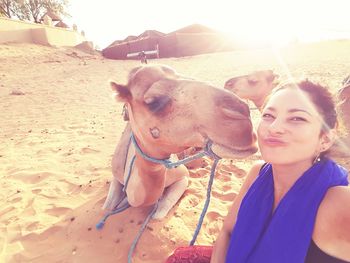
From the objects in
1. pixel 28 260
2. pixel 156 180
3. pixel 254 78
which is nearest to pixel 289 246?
pixel 156 180

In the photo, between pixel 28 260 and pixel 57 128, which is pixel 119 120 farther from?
pixel 28 260

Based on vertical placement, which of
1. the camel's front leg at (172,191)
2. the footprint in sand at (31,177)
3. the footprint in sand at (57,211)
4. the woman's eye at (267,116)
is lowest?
the footprint in sand at (57,211)

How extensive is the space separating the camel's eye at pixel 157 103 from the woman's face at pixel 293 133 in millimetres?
709

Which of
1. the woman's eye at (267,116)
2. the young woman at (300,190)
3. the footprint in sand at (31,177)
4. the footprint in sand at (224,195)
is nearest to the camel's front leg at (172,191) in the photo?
the footprint in sand at (224,195)

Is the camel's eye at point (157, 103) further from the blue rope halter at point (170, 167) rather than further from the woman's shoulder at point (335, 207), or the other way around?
the woman's shoulder at point (335, 207)

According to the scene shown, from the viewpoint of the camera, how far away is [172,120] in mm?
2014

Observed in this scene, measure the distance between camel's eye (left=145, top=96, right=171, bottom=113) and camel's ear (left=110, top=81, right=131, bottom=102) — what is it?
0.21 m

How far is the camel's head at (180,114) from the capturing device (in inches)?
66.7

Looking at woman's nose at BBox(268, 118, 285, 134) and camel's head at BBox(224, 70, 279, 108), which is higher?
woman's nose at BBox(268, 118, 285, 134)

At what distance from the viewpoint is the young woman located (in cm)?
140

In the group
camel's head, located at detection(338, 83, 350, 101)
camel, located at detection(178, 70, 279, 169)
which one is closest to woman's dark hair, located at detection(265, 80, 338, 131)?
camel's head, located at detection(338, 83, 350, 101)

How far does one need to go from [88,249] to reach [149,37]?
18.4 m

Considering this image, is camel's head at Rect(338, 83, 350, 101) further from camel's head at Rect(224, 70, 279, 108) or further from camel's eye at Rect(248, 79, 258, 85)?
camel's eye at Rect(248, 79, 258, 85)

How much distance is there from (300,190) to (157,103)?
3.31ft
